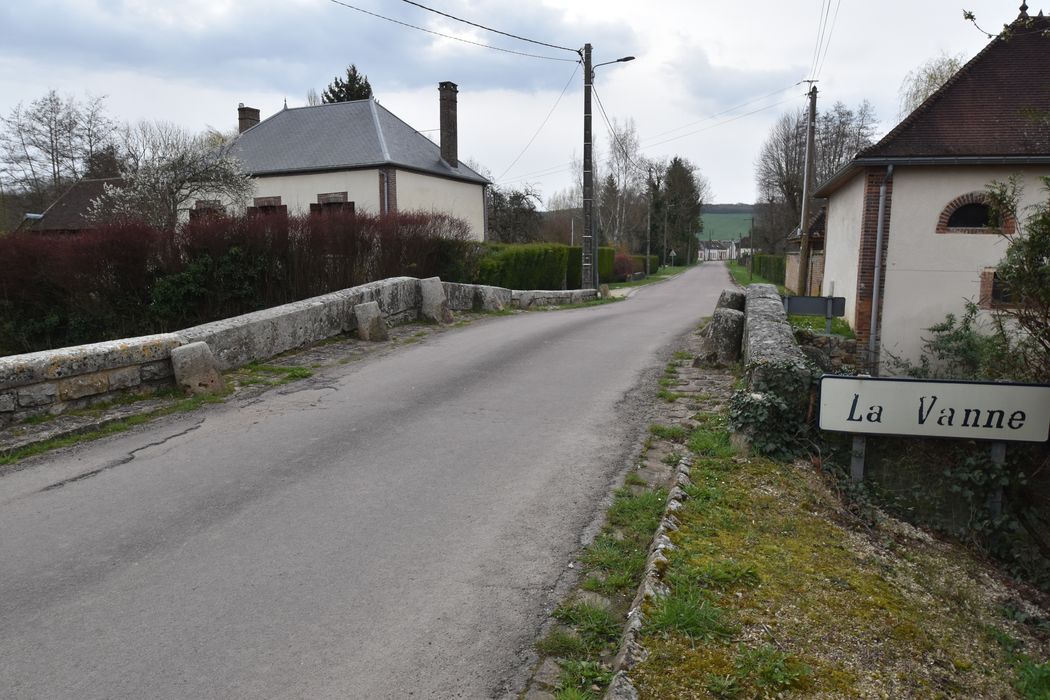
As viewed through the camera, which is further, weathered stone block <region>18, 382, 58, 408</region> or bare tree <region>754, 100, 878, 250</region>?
bare tree <region>754, 100, 878, 250</region>

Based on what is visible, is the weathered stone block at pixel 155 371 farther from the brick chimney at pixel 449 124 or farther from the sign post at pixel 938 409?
the brick chimney at pixel 449 124

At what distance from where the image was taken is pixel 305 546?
427 cm

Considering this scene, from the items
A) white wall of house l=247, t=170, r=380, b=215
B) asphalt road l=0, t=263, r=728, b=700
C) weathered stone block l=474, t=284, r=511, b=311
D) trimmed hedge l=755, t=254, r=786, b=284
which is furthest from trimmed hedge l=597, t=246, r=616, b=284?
asphalt road l=0, t=263, r=728, b=700

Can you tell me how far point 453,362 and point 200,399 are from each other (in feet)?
11.7

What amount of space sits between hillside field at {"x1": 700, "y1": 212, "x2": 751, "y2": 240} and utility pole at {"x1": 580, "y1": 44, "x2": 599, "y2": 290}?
138 metres

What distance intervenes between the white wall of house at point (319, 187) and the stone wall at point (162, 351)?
1456cm

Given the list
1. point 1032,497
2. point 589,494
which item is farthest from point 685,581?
point 1032,497

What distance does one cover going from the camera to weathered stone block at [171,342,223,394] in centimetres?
773

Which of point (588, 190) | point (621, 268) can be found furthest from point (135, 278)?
point (621, 268)

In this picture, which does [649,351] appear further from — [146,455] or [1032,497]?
[146,455]

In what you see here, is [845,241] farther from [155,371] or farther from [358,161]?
[358,161]

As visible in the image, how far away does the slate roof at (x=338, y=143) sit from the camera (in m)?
27.9

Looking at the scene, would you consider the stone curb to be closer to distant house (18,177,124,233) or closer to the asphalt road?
the asphalt road

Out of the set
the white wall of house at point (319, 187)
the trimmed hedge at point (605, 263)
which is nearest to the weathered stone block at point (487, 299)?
the white wall of house at point (319, 187)
